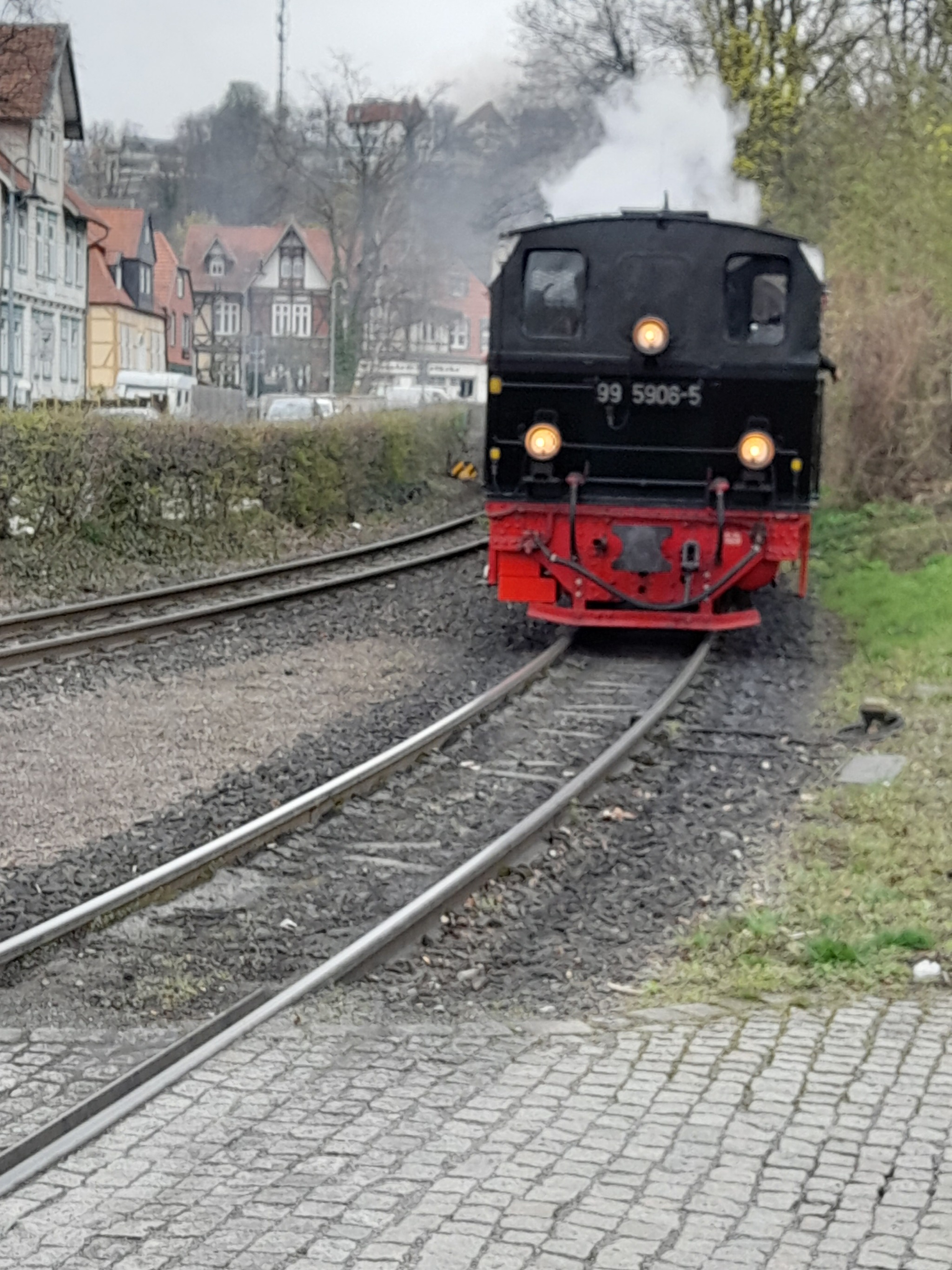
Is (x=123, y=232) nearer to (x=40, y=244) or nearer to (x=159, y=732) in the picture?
(x=40, y=244)

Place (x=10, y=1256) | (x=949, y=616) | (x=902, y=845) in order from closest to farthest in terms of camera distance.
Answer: (x=10, y=1256) < (x=902, y=845) < (x=949, y=616)

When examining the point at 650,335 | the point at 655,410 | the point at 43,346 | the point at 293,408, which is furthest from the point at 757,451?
the point at 43,346

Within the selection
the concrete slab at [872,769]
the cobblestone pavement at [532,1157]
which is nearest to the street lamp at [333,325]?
the concrete slab at [872,769]

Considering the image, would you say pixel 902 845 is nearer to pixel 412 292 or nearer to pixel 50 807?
pixel 50 807

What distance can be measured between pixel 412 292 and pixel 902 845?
59809 mm

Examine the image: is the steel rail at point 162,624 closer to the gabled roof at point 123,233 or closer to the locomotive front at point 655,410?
the locomotive front at point 655,410

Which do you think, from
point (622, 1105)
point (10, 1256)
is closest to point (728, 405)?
point (622, 1105)

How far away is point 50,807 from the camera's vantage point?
835 centimetres

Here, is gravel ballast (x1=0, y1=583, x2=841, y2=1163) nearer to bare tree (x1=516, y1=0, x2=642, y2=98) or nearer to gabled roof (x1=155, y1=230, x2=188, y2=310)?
bare tree (x1=516, y1=0, x2=642, y2=98)

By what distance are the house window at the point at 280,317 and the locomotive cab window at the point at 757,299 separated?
7631 centimetres

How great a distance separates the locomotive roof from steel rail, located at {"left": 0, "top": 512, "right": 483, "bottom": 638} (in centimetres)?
476

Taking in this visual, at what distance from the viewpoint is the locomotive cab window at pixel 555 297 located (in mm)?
13383

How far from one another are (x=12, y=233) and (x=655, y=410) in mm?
32260

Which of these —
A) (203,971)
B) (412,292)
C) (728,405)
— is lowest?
(203,971)
